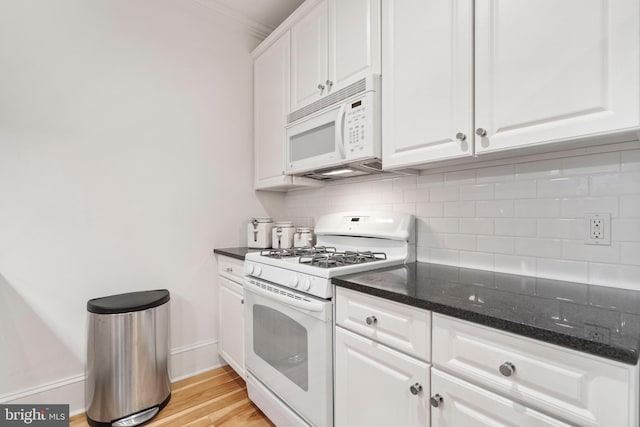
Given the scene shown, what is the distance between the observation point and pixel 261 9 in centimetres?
237

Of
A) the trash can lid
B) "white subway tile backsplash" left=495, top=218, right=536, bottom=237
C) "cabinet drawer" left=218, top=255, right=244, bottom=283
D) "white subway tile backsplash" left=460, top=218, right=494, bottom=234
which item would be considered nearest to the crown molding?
"cabinet drawer" left=218, top=255, right=244, bottom=283

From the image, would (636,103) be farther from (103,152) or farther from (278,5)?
(103,152)

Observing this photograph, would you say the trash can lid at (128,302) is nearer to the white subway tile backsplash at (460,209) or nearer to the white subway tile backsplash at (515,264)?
the white subway tile backsplash at (460,209)

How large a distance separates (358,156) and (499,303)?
0.95 metres

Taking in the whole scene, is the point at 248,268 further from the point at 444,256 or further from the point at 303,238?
the point at 444,256

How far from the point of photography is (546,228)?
1.25 metres

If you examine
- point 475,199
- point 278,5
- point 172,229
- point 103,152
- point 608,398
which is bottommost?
point 608,398

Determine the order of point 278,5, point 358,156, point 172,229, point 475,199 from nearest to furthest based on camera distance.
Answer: point 475,199, point 358,156, point 172,229, point 278,5

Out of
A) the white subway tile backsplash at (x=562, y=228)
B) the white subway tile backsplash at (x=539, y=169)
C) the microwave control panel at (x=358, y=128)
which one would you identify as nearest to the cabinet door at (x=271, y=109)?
the microwave control panel at (x=358, y=128)

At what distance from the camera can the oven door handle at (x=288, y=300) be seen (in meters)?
1.30

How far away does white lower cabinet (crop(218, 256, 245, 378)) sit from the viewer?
2.02 metres

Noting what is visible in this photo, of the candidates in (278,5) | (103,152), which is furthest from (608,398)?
(278,5)

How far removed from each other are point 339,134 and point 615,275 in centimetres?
132

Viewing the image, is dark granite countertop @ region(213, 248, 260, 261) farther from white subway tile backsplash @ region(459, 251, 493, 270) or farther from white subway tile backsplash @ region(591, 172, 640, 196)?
white subway tile backsplash @ region(591, 172, 640, 196)
